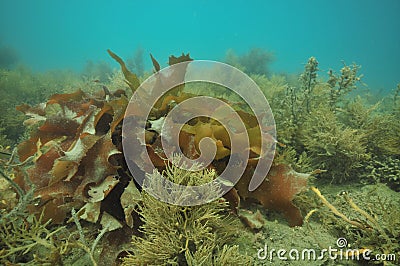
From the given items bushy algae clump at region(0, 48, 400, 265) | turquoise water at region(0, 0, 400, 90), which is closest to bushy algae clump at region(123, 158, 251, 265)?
bushy algae clump at region(0, 48, 400, 265)

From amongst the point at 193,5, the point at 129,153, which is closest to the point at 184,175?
the point at 129,153

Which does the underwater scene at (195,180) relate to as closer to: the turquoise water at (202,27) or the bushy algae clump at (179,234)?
the bushy algae clump at (179,234)

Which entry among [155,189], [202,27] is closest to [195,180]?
[155,189]

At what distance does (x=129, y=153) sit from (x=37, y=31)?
106 m

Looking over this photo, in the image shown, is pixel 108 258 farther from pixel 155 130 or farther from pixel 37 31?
pixel 37 31

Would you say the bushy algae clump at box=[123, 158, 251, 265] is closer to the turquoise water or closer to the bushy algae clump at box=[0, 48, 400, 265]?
the bushy algae clump at box=[0, 48, 400, 265]

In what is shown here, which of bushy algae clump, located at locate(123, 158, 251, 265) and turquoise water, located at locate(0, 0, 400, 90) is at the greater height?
turquoise water, located at locate(0, 0, 400, 90)

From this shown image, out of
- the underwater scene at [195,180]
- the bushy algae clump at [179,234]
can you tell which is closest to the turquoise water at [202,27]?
the underwater scene at [195,180]

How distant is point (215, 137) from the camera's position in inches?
70.8

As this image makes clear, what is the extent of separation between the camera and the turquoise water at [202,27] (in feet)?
244

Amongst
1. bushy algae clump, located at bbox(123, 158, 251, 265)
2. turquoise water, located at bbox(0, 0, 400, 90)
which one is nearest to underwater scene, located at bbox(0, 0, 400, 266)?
bushy algae clump, located at bbox(123, 158, 251, 265)

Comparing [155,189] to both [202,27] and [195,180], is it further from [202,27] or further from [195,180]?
[202,27]

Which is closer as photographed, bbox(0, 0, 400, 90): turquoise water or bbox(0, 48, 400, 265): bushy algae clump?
bbox(0, 48, 400, 265): bushy algae clump

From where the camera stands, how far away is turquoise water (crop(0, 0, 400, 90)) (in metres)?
74.5
